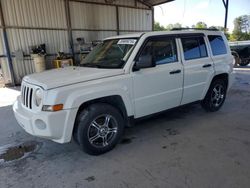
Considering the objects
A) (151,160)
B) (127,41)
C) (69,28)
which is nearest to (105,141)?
(151,160)

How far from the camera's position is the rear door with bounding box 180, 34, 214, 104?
3.85 metres

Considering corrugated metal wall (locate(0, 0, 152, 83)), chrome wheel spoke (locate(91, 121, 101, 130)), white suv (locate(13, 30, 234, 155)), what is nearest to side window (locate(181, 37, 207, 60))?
white suv (locate(13, 30, 234, 155))

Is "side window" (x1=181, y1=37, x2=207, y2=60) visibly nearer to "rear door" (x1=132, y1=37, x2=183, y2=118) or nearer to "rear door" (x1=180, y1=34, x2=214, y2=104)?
"rear door" (x1=180, y1=34, x2=214, y2=104)

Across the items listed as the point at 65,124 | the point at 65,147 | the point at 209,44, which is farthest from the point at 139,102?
the point at 209,44

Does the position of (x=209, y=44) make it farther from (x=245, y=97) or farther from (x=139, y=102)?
(x=245, y=97)

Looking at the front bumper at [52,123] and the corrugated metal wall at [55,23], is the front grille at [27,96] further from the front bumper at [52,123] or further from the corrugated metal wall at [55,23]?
the corrugated metal wall at [55,23]

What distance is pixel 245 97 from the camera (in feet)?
19.7

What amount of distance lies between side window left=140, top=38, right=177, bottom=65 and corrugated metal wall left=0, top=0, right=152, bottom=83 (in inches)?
340

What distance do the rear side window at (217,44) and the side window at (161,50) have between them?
1.18 m

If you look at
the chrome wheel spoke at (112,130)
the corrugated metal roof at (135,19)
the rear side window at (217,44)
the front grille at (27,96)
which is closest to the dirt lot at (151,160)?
the chrome wheel spoke at (112,130)

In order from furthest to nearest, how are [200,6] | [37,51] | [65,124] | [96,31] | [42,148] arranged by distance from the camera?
[200,6], [96,31], [37,51], [42,148], [65,124]

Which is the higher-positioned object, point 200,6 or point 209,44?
point 200,6

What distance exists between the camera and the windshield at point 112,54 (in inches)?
129

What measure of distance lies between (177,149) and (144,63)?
1.42 m
